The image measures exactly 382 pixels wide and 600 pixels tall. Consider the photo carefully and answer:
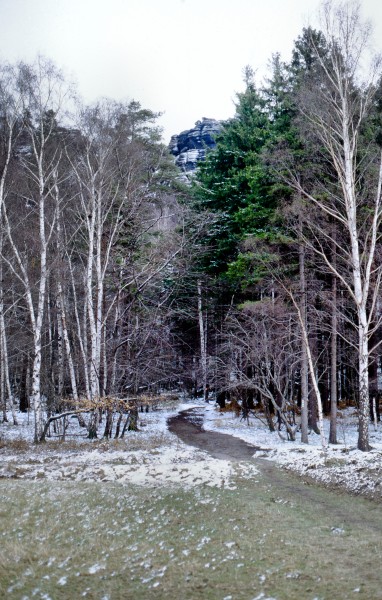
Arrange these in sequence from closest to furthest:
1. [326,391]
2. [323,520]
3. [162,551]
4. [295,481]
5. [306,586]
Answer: [306,586], [162,551], [323,520], [295,481], [326,391]

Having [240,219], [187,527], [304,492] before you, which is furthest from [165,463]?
[240,219]

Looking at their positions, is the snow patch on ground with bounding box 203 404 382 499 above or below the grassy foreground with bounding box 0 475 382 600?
below

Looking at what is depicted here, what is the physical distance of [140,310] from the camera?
2577cm

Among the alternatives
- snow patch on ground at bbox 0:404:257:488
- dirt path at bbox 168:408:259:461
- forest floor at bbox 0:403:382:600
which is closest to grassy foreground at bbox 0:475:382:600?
forest floor at bbox 0:403:382:600

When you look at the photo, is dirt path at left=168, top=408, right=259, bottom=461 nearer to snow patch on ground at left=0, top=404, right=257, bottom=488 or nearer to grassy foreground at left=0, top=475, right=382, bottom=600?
snow patch on ground at left=0, top=404, right=257, bottom=488

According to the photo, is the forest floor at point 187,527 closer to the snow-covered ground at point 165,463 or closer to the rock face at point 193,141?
the snow-covered ground at point 165,463

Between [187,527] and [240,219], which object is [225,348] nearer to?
[240,219]

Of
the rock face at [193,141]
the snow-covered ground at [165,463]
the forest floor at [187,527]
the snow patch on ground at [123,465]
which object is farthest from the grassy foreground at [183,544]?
the rock face at [193,141]

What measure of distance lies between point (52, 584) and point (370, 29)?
59.2ft

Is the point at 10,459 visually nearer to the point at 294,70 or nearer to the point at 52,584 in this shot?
the point at 52,584

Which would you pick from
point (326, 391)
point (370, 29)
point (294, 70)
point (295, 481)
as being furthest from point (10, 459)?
point (326, 391)

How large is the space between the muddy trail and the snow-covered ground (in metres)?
0.35

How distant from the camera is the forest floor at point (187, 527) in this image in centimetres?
607

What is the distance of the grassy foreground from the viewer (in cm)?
598
